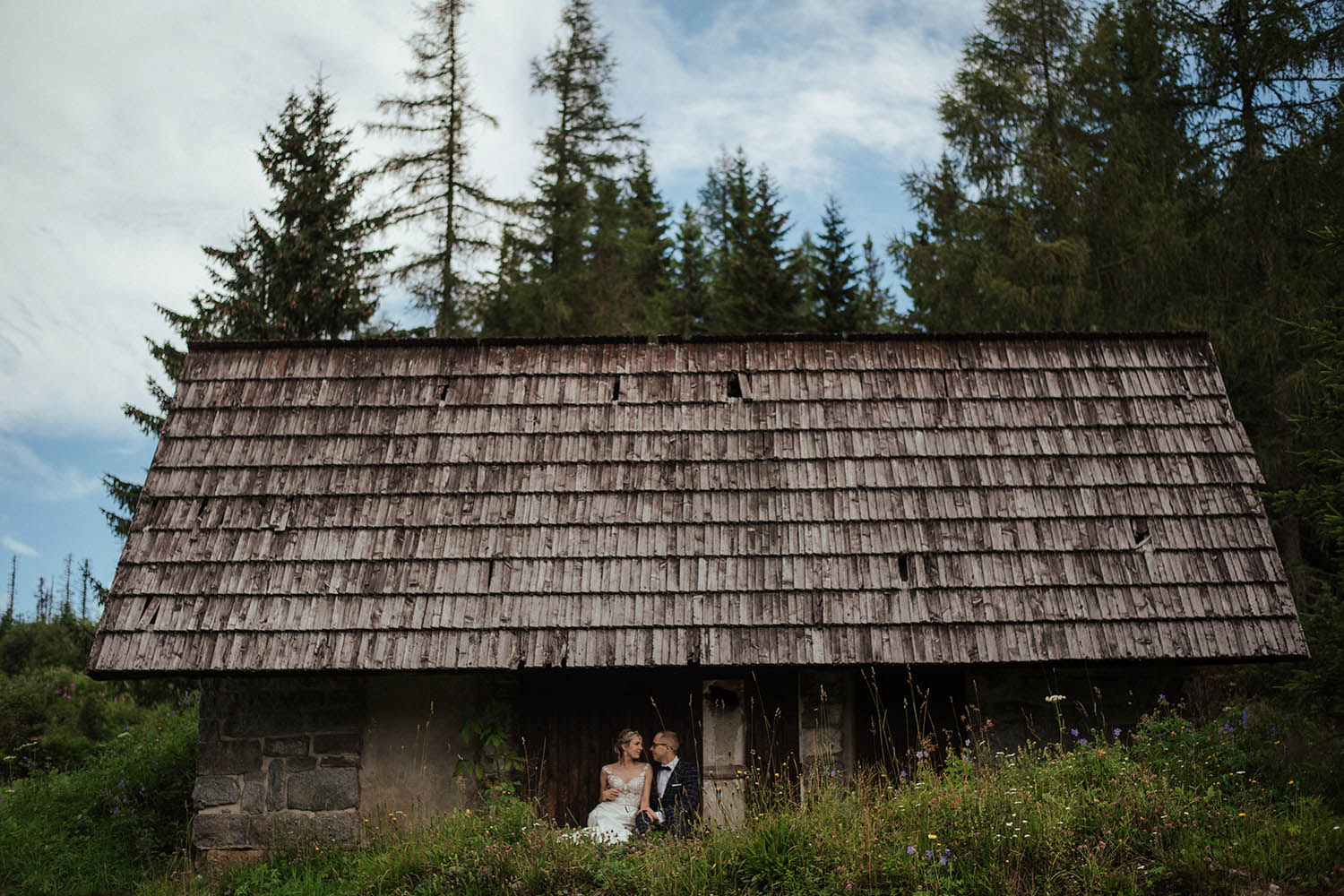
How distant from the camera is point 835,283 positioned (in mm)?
27438

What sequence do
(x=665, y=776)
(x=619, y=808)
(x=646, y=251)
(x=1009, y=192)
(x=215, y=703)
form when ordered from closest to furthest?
(x=619, y=808)
(x=665, y=776)
(x=215, y=703)
(x=1009, y=192)
(x=646, y=251)

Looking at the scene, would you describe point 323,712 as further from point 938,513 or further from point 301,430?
point 938,513

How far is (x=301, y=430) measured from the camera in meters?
→ 9.09

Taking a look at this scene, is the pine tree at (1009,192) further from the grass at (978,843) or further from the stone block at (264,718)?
the stone block at (264,718)

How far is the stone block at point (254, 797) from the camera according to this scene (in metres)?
7.66

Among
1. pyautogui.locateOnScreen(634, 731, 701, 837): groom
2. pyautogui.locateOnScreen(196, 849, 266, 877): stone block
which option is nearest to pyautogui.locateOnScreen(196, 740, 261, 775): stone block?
pyautogui.locateOnScreen(196, 849, 266, 877): stone block

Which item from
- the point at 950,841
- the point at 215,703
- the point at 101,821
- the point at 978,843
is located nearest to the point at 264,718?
the point at 215,703

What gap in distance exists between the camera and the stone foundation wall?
7.62m

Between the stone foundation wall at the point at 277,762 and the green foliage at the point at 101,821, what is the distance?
0.67 meters

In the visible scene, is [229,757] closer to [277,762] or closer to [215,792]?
[215,792]

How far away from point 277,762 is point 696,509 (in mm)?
3886

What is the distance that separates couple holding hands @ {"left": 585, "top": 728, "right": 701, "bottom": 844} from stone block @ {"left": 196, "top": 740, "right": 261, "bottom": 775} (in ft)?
8.90

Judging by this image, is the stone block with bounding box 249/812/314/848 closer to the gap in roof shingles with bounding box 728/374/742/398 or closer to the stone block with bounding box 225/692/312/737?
the stone block with bounding box 225/692/312/737

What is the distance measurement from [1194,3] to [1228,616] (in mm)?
12178
